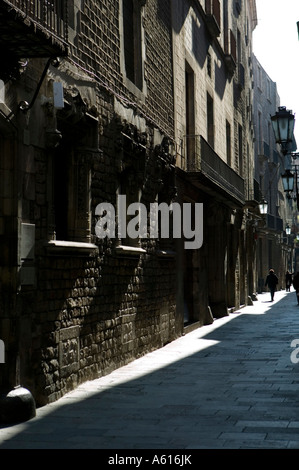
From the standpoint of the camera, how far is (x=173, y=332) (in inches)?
601

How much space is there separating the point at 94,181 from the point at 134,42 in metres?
3.86

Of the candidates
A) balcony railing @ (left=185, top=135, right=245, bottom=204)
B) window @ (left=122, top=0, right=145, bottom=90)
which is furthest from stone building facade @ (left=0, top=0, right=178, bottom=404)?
balcony railing @ (left=185, top=135, right=245, bottom=204)

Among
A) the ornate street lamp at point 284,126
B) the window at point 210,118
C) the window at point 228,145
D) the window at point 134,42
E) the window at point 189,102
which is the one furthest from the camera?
the window at point 228,145

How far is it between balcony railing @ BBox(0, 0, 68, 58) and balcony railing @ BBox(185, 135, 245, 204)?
9.21 m

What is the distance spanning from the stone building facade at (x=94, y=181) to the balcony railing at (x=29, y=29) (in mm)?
20

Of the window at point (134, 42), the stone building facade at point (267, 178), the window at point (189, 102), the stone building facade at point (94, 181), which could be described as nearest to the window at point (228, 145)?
the stone building facade at point (94, 181)

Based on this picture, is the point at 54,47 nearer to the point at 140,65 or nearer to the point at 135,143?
the point at 135,143

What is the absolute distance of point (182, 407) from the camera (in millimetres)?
8055

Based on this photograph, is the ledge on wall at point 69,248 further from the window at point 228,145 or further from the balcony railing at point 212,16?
the window at point 228,145

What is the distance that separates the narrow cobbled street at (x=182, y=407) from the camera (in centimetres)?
633

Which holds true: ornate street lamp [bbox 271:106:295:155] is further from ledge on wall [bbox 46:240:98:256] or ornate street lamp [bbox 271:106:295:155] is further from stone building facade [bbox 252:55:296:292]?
stone building facade [bbox 252:55:296:292]

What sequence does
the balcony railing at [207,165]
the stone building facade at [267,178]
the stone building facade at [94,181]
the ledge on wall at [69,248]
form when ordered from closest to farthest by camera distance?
the stone building facade at [94,181] < the ledge on wall at [69,248] < the balcony railing at [207,165] < the stone building facade at [267,178]

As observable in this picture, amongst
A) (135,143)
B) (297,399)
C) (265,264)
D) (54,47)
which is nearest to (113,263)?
(135,143)

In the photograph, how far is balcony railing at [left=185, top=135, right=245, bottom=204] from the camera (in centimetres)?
1734
